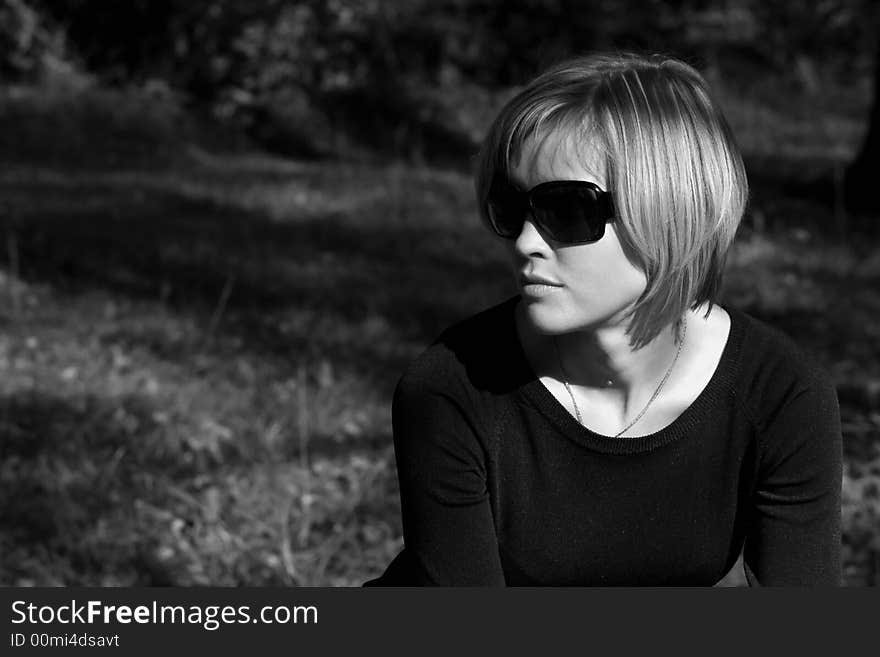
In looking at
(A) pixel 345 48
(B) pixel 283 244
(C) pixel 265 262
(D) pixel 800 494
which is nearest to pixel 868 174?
(B) pixel 283 244

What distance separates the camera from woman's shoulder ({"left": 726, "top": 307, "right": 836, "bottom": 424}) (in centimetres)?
250

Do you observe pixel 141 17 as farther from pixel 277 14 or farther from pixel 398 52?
pixel 398 52

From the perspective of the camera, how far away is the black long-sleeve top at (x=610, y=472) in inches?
98.5

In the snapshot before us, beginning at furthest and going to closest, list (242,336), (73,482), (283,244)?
(283,244) → (242,336) → (73,482)

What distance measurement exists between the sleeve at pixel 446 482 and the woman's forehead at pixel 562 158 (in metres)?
0.43

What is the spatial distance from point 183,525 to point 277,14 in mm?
8731

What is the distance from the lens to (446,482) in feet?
8.20

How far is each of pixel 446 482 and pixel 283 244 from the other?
19.3 ft

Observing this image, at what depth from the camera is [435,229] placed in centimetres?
880

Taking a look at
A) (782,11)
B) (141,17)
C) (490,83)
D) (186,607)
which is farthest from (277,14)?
(186,607)

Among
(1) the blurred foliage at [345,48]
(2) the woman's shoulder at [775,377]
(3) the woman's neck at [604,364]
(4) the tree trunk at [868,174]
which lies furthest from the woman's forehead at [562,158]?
(1) the blurred foliage at [345,48]

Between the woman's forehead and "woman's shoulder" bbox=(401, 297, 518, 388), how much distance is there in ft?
1.14

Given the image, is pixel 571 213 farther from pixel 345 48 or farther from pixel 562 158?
pixel 345 48

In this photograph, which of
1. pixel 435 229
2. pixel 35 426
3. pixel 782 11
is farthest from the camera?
pixel 782 11
